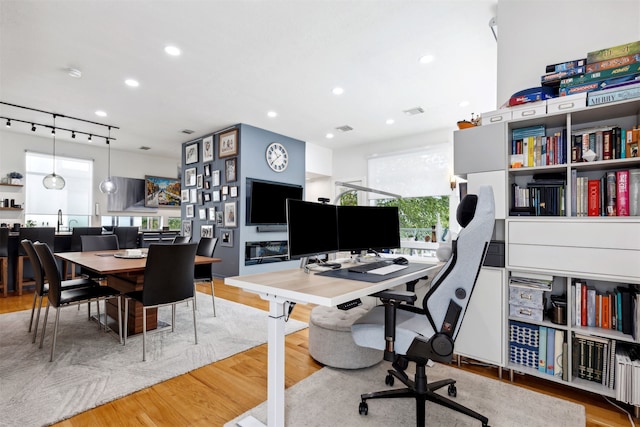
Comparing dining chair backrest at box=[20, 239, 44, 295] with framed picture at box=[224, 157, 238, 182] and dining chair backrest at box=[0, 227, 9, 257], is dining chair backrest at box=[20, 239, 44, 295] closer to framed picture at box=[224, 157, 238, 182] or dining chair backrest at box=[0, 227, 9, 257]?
dining chair backrest at box=[0, 227, 9, 257]

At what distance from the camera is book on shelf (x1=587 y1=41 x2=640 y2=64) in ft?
5.80

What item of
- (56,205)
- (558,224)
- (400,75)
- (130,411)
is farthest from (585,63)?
(56,205)

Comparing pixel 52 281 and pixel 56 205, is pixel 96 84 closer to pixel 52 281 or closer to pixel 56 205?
pixel 52 281

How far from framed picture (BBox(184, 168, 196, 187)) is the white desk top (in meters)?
5.25

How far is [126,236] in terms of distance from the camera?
532cm

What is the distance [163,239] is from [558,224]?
22.5ft

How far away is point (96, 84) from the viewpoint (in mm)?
3797

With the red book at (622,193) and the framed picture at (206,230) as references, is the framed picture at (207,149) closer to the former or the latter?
the framed picture at (206,230)

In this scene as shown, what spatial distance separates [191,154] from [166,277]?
4649mm

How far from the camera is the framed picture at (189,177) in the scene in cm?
636

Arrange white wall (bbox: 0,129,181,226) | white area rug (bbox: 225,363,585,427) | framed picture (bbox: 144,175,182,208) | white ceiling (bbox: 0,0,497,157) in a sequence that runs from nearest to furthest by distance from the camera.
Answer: white area rug (bbox: 225,363,585,427) → white ceiling (bbox: 0,0,497,157) → white wall (bbox: 0,129,181,226) → framed picture (bbox: 144,175,182,208)

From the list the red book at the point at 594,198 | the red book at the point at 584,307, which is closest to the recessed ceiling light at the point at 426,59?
the red book at the point at 594,198

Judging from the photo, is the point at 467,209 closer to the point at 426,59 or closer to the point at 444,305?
the point at 444,305

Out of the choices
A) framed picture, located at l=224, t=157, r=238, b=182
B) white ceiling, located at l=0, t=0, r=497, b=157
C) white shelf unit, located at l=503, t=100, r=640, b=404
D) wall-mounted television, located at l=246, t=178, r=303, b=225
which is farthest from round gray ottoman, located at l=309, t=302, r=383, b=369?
framed picture, located at l=224, t=157, r=238, b=182
